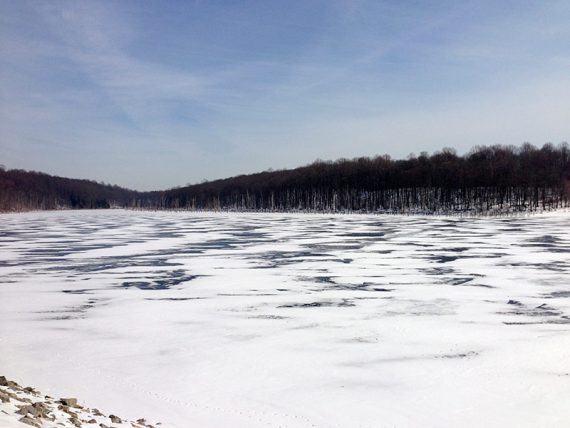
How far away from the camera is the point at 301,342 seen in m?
9.33

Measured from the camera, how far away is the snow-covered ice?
659 centimetres

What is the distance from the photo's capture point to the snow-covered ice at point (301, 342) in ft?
21.6

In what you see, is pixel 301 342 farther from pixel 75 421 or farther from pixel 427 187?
pixel 427 187

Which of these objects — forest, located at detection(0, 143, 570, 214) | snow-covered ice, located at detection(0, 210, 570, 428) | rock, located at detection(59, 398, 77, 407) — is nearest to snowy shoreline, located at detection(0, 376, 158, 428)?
rock, located at detection(59, 398, 77, 407)

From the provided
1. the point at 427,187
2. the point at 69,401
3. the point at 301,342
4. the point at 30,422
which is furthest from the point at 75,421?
the point at 427,187

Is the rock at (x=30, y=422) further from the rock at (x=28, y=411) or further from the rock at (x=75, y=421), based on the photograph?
the rock at (x=75, y=421)

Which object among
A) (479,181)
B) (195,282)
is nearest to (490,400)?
(195,282)

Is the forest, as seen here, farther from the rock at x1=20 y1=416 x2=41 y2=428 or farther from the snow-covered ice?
→ the rock at x1=20 y1=416 x2=41 y2=428

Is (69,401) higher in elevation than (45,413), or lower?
→ lower

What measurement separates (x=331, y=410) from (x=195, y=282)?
9.95m

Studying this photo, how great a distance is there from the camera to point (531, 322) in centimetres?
1044

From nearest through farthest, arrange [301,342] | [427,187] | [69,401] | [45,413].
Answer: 1. [45,413]
2. [69,401]
3. [301,342]
4. [427,187]

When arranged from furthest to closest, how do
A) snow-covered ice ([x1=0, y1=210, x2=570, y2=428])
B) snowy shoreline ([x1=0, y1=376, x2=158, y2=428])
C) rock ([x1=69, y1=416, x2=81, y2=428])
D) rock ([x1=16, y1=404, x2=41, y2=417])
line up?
snow-covered ice ([x1=0, y1=210, x2=570, y2=428]) → rock ([x1=69, y1=416, x2=81, y2=428]) → rock ([x1=16, y1=404, x2=41, y2=417]) → snowy shoreline ([x1=0, y1=376, x2=158, y2=428])

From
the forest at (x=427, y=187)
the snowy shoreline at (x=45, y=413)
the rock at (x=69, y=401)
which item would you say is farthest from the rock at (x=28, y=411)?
the forest at (x=427, y=187)
